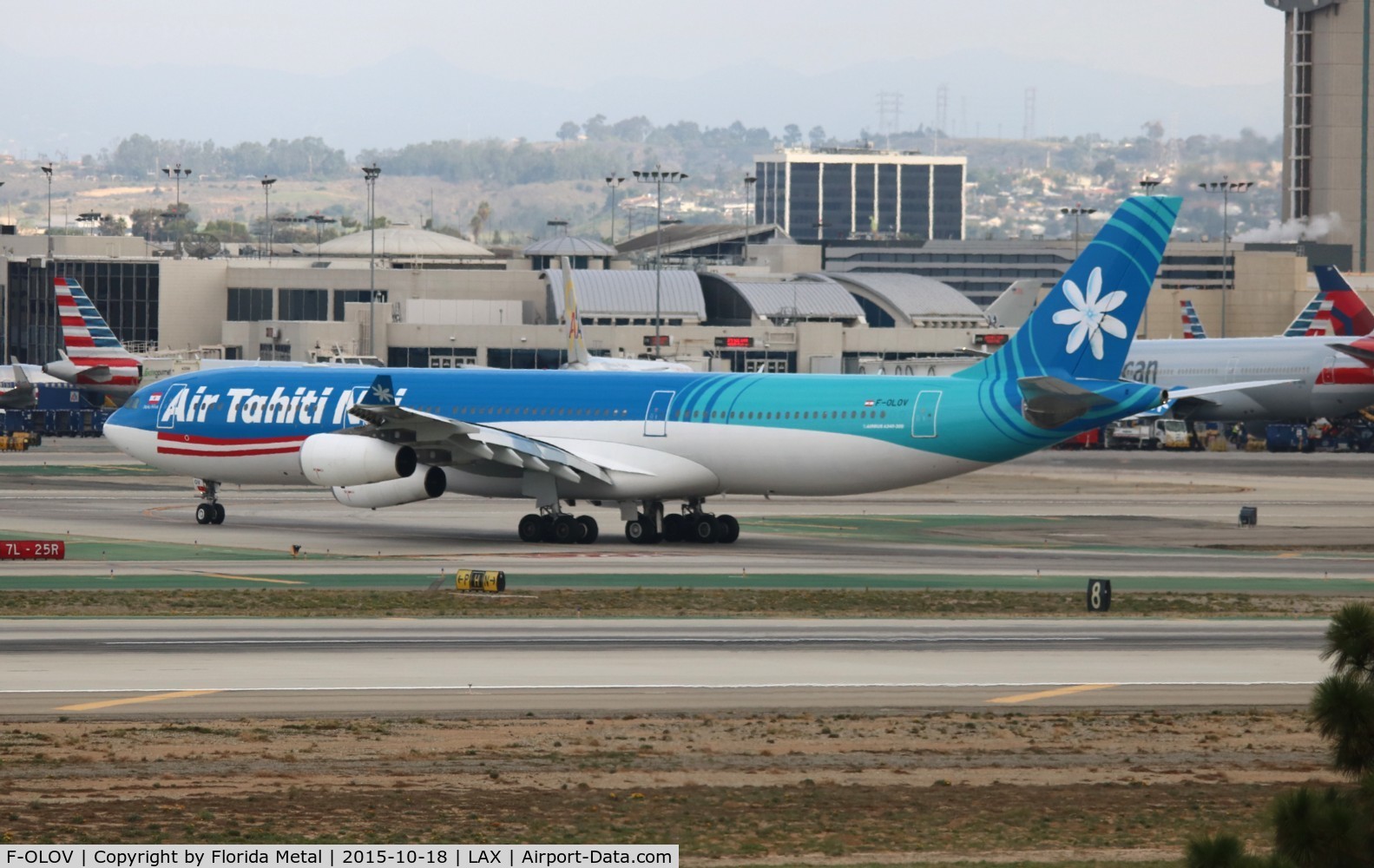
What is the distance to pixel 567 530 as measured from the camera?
47.1 metres

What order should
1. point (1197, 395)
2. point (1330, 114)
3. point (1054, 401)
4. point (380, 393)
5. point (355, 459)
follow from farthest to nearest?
point (1330, 114), point (1197, 395), point (380, 393), point (355, 459), point (1054, 401)

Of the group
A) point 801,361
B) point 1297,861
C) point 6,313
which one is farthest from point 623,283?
point 1297,861

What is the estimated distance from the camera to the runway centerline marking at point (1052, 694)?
24734mm

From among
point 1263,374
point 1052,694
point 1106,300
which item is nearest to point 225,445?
point 1106,300

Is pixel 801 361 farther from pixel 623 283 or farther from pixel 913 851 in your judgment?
pixel 913 851

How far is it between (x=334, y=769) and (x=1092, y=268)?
28661 millimetres

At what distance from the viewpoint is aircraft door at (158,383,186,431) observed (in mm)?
51781

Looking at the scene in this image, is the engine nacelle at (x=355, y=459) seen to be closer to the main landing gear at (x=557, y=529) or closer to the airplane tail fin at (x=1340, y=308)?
the main landing gear at (x=557, y=529)

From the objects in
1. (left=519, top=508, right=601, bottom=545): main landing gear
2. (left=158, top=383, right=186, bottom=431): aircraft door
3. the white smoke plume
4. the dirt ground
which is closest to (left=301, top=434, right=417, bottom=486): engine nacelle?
(left=519, top=508, right=601, bottom=545): main landing gear

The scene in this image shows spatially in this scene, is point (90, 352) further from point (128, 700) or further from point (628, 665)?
point (128, 700)

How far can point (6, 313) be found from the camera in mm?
142125

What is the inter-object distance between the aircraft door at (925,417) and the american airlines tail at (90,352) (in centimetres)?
6065

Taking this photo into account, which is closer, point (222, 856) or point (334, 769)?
point (222, 856)

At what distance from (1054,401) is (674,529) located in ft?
35.2
